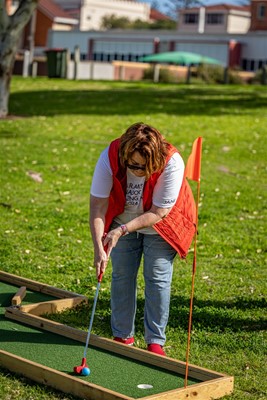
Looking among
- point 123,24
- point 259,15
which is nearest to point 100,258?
point 259,15

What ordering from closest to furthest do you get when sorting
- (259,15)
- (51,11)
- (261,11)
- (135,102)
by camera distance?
(135,102), (51,11), (261,11), (259,15)

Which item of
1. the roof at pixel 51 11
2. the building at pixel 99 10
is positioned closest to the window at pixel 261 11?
the roof at pixel 51 11

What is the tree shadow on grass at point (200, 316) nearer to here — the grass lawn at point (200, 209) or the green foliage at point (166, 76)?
the grass lawn at point (200, 209)

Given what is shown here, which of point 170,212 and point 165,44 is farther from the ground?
point 170,212

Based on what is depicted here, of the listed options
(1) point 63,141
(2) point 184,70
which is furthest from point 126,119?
(2) point 184,70

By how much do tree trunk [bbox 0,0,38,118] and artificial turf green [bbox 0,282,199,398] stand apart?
13356 mm

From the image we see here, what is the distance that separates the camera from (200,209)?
12883 mm

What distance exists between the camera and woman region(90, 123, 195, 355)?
6.25 metres

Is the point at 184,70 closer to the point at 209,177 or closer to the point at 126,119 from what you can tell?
the point at 126,119

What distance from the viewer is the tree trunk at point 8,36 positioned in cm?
1986

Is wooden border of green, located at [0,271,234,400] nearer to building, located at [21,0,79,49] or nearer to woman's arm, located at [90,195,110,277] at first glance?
woman's arm, located at [90,195,110,277]

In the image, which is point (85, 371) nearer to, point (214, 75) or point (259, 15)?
point (214, 75)

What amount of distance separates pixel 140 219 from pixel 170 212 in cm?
30

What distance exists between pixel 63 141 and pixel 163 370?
1171 centimetres
